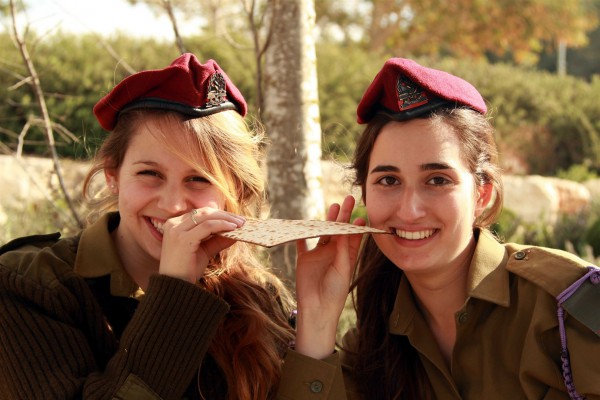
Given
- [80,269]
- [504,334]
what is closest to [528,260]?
[504,334]

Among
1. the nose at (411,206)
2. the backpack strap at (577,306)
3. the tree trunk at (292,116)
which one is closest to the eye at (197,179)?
the nose at (411,206)

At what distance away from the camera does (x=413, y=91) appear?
251 centimetres

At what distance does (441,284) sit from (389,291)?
10.8 inches

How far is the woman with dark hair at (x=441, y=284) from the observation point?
233 centimetres

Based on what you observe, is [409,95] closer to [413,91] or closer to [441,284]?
[413,91]

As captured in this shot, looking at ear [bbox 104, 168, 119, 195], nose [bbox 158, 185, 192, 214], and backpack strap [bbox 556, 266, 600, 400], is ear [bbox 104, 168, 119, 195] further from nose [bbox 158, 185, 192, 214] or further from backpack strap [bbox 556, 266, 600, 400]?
backpack strap [bbox 556, 266, 600, 400]

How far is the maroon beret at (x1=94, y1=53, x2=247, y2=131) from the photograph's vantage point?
2.51 meters

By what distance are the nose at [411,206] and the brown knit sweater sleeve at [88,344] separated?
2.15 feet

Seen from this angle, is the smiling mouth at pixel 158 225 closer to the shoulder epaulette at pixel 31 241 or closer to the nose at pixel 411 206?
the shoulder epaulette at pixel 31 241

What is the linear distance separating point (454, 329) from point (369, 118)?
0.81 meters

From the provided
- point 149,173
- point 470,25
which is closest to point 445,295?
point 149,173

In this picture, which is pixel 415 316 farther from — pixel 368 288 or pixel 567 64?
pixel 567 64

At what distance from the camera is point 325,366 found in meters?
2.43

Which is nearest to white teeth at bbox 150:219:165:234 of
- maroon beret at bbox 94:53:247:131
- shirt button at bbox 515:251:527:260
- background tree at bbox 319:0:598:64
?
maroon beret at bbox 94:53:247:131
